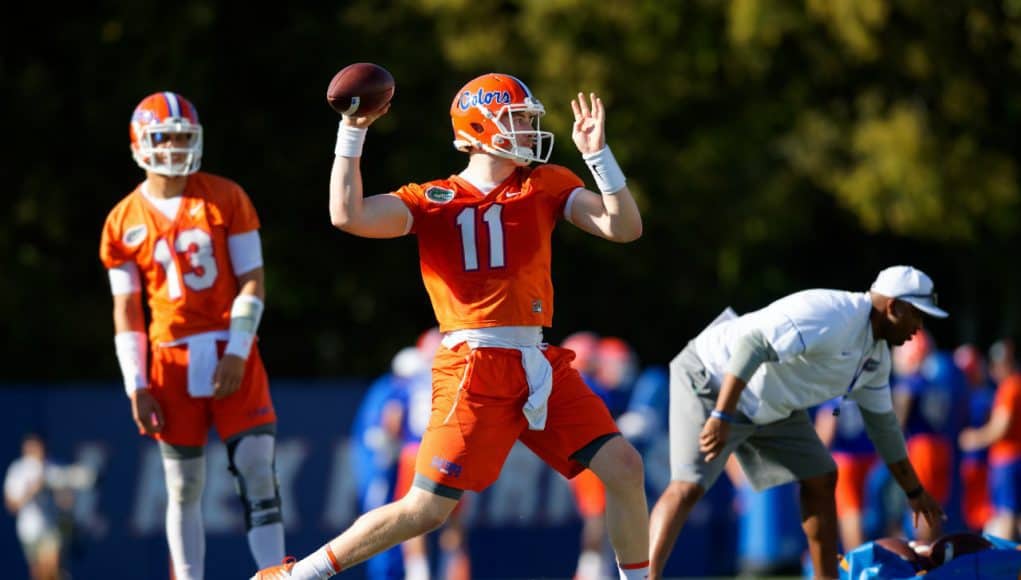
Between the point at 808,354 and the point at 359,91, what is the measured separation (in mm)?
2499

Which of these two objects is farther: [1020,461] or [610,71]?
[610,71]

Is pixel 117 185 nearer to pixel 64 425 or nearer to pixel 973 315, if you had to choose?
pixel 64 425

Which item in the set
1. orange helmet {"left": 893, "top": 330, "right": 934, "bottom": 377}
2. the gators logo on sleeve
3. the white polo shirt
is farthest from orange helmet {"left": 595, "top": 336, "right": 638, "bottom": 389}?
the gators logo on sleeve

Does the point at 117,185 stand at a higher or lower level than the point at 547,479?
higher

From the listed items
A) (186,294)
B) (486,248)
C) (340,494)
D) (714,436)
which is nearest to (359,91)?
(486,248)

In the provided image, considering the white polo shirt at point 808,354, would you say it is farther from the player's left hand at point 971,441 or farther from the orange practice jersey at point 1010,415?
the player's left hand at point 971,441

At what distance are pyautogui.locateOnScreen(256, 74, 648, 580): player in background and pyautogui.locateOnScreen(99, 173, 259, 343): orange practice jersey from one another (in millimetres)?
1303

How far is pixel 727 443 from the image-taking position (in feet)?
26.6

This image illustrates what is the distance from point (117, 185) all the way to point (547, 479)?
30.0ft

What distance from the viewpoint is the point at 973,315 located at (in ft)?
90.4

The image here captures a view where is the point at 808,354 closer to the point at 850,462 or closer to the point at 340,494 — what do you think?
the point at 850,462

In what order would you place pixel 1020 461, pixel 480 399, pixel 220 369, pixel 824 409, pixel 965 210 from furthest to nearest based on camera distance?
pixel 965 210
pixel 1020 461
pixel 824 409
pixel 220 369
pixel 480 399

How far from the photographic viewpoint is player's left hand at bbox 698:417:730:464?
7.47 metres

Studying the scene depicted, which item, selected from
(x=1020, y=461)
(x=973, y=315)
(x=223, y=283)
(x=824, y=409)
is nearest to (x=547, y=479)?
(x=824, y=409)
